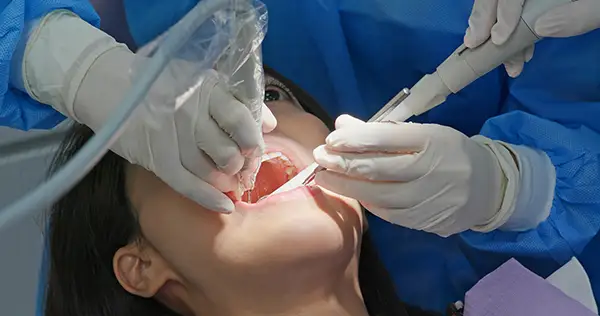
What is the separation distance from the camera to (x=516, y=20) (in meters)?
1.18

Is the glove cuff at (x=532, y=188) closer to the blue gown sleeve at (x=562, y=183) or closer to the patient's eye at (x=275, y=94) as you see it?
the blue gown sleeve at (x=562, y=183)

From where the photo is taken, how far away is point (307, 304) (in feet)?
4.16

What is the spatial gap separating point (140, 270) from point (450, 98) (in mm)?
696

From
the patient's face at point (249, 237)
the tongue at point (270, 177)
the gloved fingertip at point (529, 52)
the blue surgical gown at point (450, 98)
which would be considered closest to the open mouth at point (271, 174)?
the tongue at point (270, 177)

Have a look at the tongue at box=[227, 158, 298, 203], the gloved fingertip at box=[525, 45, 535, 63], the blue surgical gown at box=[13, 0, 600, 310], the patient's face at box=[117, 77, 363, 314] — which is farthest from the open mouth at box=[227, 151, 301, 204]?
the gloved fingertip at box=[525, 45, 535, 63]

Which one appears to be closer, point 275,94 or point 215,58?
point 215,58

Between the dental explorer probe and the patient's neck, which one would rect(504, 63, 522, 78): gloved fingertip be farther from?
the patient's neck

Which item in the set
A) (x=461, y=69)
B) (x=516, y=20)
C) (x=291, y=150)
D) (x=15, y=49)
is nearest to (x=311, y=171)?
(x=291, y=150)

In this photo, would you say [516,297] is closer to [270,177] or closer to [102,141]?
[270,177]

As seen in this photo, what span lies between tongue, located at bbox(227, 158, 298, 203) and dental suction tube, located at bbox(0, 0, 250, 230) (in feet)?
1.65

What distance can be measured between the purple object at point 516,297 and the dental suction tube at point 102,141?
83 centimetres

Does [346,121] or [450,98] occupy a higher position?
[346,121]

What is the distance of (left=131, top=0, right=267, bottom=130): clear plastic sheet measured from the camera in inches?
33.1

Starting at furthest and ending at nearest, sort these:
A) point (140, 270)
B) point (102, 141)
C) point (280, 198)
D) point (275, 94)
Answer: point (275, 94)
point (140, 270)
point (280, 198)
point (102, 141)
